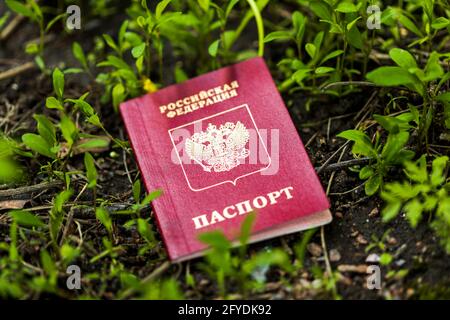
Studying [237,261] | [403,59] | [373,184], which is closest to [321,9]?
[403,59]

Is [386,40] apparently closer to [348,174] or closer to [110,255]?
[348,174]

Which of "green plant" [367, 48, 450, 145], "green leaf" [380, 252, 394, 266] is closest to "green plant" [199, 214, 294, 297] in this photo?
"green leaf" [380, 252, 394, 266]

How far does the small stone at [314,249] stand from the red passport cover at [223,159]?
0.17 ft

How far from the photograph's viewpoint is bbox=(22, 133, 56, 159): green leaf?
1390 millimetres

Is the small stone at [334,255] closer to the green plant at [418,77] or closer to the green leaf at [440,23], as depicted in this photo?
the green plant at [418,77]

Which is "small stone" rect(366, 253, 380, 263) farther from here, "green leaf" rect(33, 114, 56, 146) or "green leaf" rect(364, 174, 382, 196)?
"green leaf" rect(33, 114, 56, 146)

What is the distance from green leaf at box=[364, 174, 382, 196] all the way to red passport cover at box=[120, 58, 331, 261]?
0.39 ft

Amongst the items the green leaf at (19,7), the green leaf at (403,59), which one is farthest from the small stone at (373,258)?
the green leaf at (19,7)

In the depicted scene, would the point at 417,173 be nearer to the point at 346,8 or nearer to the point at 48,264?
the point at 346,8

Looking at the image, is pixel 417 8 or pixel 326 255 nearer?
pixel 326 255

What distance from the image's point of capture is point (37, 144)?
54.9 inches
